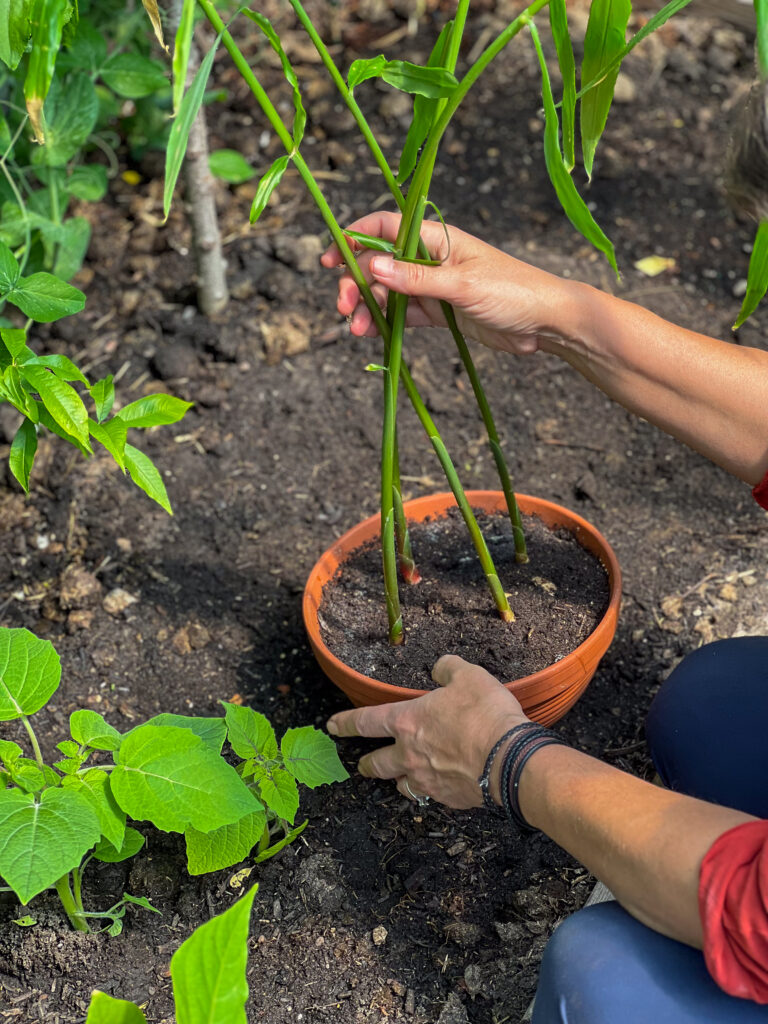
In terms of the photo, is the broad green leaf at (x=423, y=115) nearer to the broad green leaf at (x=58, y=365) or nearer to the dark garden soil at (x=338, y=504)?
the broad green leaf at (x=58, y=365)

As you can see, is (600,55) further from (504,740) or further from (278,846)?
(278,846)

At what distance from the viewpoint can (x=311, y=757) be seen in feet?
4.18

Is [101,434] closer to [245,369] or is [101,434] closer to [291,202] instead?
[245,369]

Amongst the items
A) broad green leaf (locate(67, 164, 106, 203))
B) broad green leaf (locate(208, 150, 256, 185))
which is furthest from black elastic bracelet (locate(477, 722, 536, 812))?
broad green leaf (locate(208, 150, 256, 185))

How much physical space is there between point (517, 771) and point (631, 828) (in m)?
0.14

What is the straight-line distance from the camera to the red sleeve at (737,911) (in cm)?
84

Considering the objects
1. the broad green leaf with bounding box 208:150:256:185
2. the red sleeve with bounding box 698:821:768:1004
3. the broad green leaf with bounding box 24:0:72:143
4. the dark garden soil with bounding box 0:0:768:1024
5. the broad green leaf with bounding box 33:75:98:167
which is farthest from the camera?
the broad green leaf with bounding box 208:150:256:185

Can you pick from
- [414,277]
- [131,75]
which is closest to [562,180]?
[414,277]

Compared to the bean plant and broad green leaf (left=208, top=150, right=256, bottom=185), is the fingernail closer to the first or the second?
the bean plant

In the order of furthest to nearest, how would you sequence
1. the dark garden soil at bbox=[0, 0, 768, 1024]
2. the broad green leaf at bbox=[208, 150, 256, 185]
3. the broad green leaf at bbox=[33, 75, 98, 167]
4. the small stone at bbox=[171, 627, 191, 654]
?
1. the broad green leaf at bbox=[208, 150, 256, 185]
2. the broad green leaf at bbox=[33, 75, 98, 167]
3. the small stone at bbox=[171, 627, 191, 654]
4. the dark garden soil at bbox=[0, 0, 768, 1024]

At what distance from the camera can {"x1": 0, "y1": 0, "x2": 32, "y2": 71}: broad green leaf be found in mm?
1018

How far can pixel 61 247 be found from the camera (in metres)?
2.00

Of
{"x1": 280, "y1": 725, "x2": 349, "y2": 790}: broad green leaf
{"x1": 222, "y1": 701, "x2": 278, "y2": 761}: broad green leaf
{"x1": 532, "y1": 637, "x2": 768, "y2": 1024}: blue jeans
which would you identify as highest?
{"x1": 532, "y1": 637, "x2": 768, "y2": 1024}: blue jeans

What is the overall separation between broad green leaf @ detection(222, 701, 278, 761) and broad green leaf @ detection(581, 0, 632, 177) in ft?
2.40
